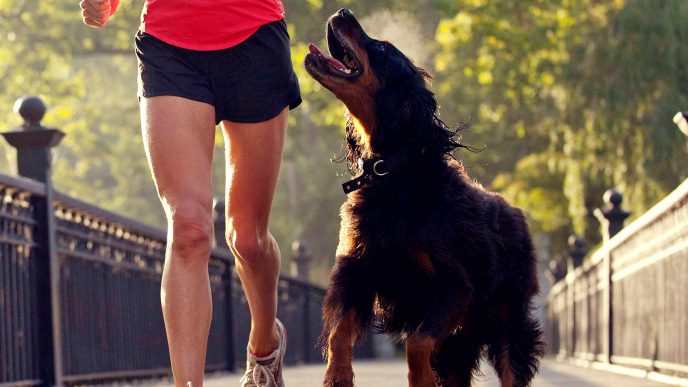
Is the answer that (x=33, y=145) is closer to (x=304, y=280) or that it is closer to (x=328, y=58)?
(x=328, y=58)

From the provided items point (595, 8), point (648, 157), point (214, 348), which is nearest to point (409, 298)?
point (214, 348)

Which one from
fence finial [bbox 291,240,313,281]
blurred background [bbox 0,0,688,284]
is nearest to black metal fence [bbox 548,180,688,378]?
blurred background [bbox 0,0,688,284]

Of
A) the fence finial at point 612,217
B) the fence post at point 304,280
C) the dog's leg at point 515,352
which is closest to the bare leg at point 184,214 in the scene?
the dog's leg at point 515,352

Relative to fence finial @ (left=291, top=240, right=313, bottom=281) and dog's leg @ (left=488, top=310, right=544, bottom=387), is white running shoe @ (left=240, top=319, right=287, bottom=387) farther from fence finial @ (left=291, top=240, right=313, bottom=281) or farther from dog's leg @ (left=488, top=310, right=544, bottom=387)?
fence finial @ (left=291, top=240, right=313, bottom=281)

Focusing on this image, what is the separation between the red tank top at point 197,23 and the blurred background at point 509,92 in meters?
7.79

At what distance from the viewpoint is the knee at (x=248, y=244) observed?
18.1 ft

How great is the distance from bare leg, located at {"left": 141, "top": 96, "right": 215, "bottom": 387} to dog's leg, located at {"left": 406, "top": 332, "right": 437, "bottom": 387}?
778mm

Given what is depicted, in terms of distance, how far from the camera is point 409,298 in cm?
530

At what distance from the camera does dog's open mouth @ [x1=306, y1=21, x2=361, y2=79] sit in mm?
5080

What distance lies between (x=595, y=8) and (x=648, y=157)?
3.59 meters

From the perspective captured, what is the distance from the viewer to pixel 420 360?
499cm

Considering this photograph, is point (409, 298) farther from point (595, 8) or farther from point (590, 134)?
point (595, 8)

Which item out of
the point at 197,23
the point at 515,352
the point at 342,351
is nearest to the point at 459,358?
the point at 515,352

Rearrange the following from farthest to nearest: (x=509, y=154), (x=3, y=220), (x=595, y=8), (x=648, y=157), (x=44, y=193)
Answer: (x=509, y=154), (x=595, y=8), (x=648, y=157), (x=44, y=193), (x=3, y=220)
